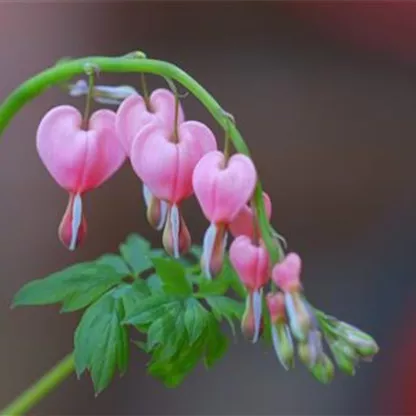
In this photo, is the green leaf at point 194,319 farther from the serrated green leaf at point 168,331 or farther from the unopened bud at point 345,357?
the unopened bud at point 345,357

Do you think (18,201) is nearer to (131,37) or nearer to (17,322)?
(17,322)

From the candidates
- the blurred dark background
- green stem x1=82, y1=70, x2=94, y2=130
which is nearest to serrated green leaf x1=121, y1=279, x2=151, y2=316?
green stem x1=82, y1=70, x2=94, y2=130

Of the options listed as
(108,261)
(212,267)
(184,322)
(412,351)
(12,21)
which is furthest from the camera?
(412,351)

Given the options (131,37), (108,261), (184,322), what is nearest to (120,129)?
(184,322)

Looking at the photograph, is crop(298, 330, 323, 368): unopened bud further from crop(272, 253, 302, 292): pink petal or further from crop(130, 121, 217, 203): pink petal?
crop(130, 121, 217, 203): pink petal

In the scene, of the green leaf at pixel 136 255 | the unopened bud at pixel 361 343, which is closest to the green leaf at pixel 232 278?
the green leaf at pixel 136 255

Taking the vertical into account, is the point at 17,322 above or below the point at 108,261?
below

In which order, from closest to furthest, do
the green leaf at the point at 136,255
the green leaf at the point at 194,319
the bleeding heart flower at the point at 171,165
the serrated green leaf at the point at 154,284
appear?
the bleeding heart flower at the point at 171,165 → the green leaf at the point at 194,319 → the serrated green leaf at the point at 154,284 → the green leaf at the point at 136,255
